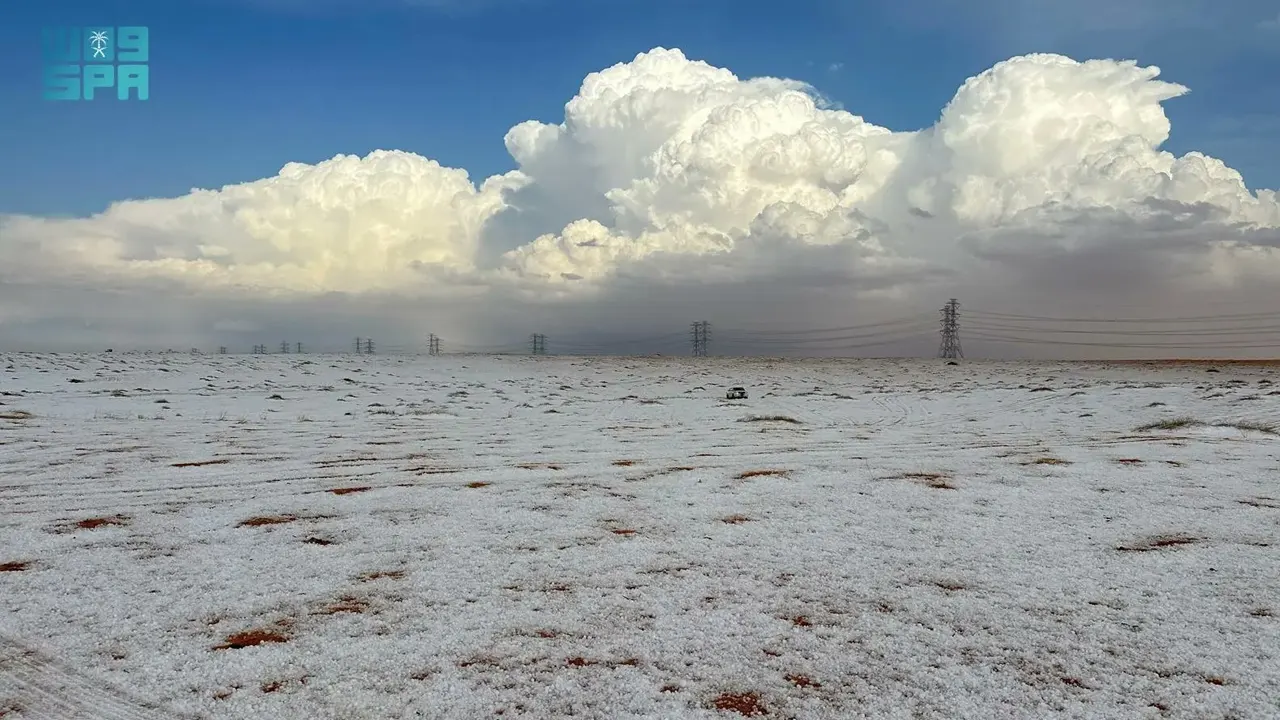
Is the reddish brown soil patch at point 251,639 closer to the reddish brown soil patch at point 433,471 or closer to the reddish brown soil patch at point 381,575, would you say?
the reddish brown soil patch at point 381,575

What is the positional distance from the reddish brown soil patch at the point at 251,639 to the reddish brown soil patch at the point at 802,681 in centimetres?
237

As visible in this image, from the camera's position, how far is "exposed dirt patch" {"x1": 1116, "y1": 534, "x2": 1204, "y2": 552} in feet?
18.2

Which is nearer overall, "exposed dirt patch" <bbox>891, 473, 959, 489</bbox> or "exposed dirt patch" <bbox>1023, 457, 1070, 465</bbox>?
"exposed dirt patch" <bbox>891, 473, 959, 489</bbox>

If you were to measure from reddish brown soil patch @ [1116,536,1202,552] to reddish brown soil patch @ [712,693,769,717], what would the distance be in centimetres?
343

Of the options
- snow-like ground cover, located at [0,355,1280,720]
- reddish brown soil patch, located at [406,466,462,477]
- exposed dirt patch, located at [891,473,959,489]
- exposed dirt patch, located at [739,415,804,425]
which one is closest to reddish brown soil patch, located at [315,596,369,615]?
snow-like ground cover, located at [0,355,1280,720]

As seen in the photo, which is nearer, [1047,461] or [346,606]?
[346,606]

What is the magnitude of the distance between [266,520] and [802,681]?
456 cm

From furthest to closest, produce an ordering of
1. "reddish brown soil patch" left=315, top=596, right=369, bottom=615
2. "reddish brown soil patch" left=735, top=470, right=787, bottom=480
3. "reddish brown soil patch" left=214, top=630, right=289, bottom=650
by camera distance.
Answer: "reddish brown soil patch" left=735, top=470, right=787, bottom=480, "reddish brown soil patch" left=315, top=596, right=369, bottom=615, "reddish brown soil patch" left=214, top=630, right=289, bottom=650

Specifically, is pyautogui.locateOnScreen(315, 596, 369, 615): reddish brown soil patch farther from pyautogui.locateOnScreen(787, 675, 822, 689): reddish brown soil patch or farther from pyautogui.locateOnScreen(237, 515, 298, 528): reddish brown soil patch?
pyautogui.locateOnScreen(787, 675, 822, 689): reddish brown soil patch

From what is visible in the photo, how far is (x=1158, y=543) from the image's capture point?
A: 5656mm

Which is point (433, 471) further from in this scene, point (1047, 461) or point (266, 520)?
point (1047, 461)

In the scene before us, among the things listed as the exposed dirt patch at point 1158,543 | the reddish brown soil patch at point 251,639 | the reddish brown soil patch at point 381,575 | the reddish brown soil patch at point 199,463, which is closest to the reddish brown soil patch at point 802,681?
the reddish brown soil patch at point 251,639

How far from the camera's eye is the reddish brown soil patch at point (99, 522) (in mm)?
6207

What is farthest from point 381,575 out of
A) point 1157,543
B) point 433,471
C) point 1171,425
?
point 1171,425
